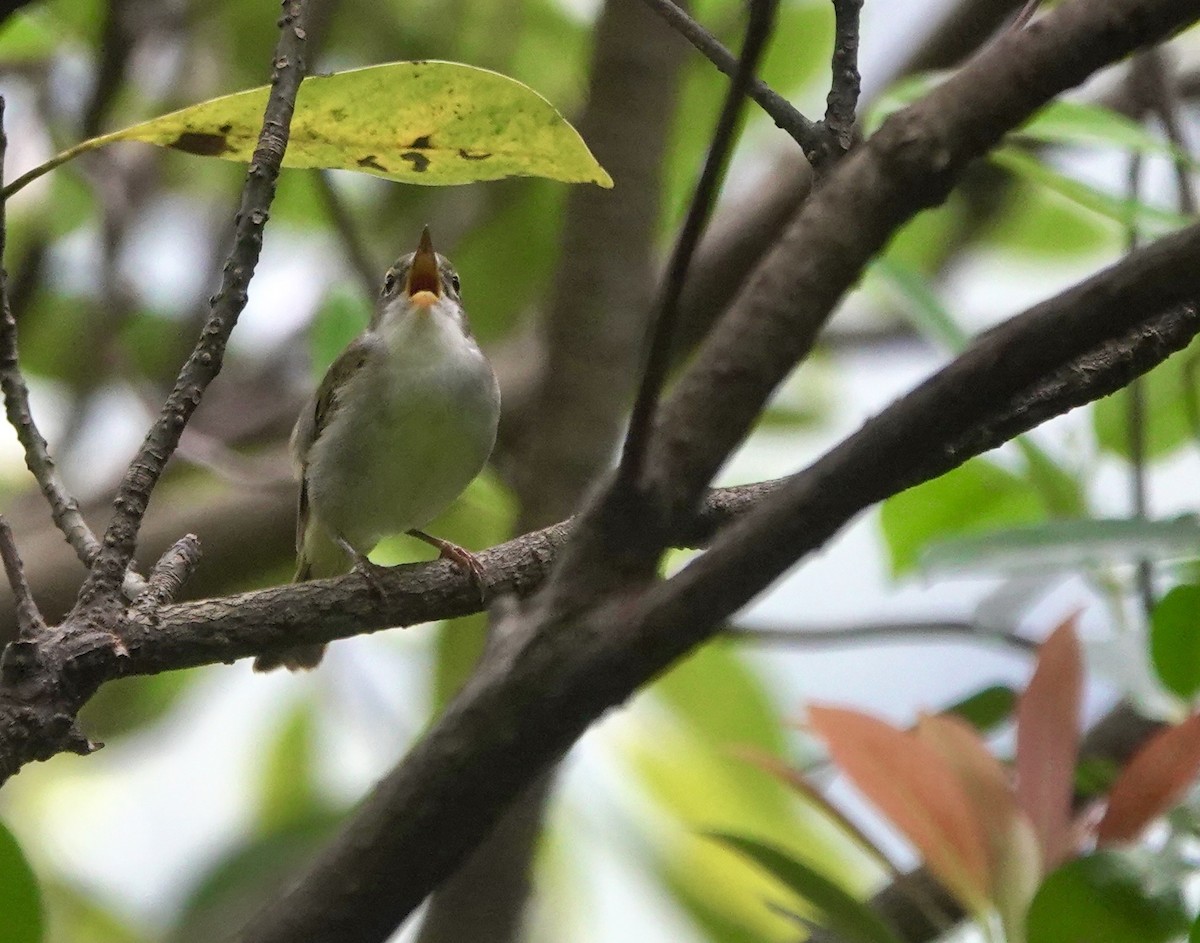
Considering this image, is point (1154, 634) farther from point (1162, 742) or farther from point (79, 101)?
point (79, 101)

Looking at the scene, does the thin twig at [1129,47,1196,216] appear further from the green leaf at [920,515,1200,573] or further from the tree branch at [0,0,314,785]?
the tree branch at [0,0,314,785]

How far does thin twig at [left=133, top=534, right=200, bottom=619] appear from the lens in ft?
3.97

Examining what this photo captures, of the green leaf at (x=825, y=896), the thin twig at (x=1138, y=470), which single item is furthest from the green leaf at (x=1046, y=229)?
the green leaf at (x=825, y=896)

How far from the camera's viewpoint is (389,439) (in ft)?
7.49

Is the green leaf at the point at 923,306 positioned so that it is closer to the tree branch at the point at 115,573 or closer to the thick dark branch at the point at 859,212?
the tree branch at the point at 115,573

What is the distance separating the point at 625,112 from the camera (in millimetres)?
2574

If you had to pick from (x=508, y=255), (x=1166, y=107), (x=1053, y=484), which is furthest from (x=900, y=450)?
(x=508, y=255)

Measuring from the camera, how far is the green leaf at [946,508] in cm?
213

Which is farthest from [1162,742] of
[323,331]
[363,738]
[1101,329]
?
[363,738]

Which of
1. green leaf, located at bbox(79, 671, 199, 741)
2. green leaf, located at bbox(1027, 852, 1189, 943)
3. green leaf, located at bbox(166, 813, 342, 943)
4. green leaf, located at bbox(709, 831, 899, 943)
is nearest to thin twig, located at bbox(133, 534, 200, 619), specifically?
green leaf, located at bbox(709, 831, 899, 943)

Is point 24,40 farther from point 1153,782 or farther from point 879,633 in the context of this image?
point 1153,782

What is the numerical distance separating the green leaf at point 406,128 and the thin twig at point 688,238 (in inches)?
18.3

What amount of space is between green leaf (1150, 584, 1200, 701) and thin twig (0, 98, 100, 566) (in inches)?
39.0

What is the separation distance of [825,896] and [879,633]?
82cm
